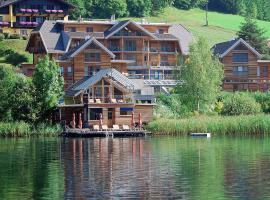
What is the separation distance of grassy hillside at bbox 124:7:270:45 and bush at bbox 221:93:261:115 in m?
57.1

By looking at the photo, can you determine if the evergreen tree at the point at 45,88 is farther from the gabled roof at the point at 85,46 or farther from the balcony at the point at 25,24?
the balcony at the point at 25,24

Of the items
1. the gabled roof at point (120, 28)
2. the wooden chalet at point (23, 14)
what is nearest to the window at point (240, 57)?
the gabled roof at point (120, 28)

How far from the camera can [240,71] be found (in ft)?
376

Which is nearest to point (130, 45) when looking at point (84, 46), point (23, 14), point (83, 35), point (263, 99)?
point (83, 35)

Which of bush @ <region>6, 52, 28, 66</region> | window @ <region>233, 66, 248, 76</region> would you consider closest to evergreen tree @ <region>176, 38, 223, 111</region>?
window @ <region>233, 66, 248, 76</region>

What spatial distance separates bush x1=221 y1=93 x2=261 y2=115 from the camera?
303 feet

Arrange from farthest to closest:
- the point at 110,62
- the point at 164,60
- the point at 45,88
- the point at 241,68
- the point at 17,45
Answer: the point at 17,45 → the point at 164,60 → the point at 241,68 → the point at 110,62 → the point at 45,88

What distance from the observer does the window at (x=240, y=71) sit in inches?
4508

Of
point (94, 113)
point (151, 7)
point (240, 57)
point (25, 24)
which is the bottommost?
point (94, 113)

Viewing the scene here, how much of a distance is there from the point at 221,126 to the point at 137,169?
30.8m

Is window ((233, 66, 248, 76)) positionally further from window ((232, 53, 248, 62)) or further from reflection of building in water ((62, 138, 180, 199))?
reflection of building in water ((62, 138, 180, 199))

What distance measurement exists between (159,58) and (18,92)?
112ft

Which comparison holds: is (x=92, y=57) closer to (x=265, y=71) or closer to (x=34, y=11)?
(x=265, y=71)

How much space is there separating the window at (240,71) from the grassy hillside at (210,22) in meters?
36.1
